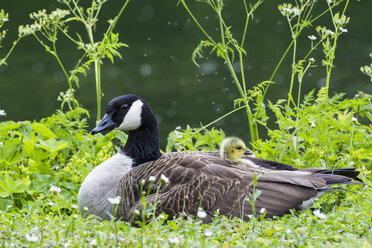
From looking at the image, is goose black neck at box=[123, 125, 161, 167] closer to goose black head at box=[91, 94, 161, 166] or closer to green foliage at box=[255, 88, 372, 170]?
goose black head at box=[91, 94, 161, 166]

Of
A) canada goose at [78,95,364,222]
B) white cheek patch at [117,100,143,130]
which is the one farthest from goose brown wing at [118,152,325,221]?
white cheek patch at [117,100,143,130]

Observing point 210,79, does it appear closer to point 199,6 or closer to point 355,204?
point 199,6

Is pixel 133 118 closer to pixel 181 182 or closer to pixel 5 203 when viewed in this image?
pixel 181 182

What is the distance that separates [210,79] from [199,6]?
7578 millimetres

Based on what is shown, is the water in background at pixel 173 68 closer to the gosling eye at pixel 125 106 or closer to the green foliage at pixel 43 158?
the green foliage at pixel 43 158

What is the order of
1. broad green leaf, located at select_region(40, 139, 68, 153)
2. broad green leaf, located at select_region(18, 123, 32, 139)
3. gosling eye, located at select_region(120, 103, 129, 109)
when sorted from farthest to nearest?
broad green leaf, located at select_region(18, 123, 32, 139), broad green leaf, located at select_region(40, 139, 68, 153), gosling eye, located at select_region(120, 103, 129, 109)

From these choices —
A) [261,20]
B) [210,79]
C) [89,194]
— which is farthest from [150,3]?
[89,194]

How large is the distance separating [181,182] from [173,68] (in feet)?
39.4

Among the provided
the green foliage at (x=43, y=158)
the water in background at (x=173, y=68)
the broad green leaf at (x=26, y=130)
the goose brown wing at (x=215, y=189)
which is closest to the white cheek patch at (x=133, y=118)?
the goose brown wing at (x=215, y=189)

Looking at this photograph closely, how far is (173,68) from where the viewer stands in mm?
17203

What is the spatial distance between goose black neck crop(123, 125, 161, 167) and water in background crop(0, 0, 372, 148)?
5.71 meters

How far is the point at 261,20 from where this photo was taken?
2116cm

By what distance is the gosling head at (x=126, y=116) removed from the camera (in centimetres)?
614

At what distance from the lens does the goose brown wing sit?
17.0 ft
